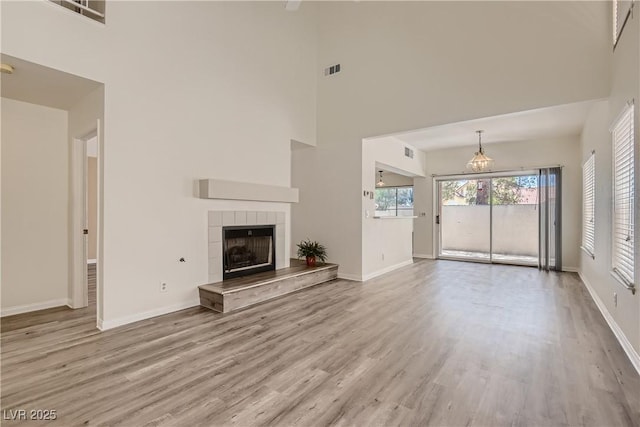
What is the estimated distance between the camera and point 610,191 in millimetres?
3582

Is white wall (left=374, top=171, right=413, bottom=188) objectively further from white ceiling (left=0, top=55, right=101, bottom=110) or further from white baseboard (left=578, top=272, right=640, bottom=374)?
white ceiling (left=0, top=55, right=101, bottom=110)

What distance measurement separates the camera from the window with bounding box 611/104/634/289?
2.83 m

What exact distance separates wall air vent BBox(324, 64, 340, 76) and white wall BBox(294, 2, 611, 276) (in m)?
0.09

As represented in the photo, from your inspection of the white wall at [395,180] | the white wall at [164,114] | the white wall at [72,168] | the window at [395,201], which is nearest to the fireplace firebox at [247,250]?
the white wall at [164,114]

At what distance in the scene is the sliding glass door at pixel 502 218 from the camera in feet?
22.2

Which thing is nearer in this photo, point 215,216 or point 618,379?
point 618,379

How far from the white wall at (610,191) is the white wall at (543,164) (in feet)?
5.42

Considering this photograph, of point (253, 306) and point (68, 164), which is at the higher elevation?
point (68, 164)

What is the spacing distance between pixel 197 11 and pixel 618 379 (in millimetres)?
5779

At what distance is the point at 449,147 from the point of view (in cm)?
787

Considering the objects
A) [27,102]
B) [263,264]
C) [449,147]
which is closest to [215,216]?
[263,264]

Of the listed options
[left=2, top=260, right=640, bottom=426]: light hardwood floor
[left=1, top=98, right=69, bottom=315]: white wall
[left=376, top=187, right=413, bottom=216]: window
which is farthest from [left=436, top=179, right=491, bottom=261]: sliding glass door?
[left=1, top=98, right=69, bottom=315]: white wall

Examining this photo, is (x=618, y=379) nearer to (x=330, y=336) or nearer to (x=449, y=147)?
(x=330, y=336)

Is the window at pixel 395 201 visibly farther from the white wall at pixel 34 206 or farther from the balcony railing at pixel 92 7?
the balcony railing at pixel 92 7
